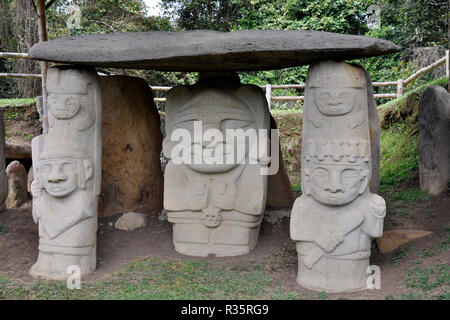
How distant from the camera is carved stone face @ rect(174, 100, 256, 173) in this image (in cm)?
524

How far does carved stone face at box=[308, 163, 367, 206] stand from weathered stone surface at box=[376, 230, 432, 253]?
1.24m

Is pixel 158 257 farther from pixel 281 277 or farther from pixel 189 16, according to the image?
pixel 189 16

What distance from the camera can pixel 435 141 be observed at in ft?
20.2

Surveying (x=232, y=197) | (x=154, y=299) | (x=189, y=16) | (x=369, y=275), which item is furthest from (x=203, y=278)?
(x=189, y=16)

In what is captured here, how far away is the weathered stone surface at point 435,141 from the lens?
19.9 feet

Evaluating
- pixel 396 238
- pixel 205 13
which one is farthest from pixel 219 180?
pixel 205 13

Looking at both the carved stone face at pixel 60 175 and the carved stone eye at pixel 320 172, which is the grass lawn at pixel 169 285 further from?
the carved stone eye at pixel 320 172

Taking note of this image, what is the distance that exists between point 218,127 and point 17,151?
502cm

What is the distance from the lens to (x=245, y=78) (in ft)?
49.8

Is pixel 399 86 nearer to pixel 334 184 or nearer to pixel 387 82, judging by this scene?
pixel 387 82

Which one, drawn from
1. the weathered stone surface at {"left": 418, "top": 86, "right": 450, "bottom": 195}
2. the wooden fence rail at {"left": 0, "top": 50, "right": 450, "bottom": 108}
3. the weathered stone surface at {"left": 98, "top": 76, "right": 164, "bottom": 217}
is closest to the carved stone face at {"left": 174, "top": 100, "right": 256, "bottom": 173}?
the weathered stone surface at {"left": 98, "top": 76, "right": 164, "bottom": 217}

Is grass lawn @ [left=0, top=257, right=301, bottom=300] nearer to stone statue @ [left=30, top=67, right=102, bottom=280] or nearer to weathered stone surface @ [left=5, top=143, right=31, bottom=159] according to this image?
stone statue @ [left=30, top=67, right=102, bottom=280]

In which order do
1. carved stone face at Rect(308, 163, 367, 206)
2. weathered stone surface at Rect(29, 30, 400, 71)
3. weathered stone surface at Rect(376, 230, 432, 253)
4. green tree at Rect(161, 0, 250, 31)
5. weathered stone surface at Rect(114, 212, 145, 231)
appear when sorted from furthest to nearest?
green tree at Rect(161, 0, 250, 31) → weathered stone surface at Rect(114, 212, 145, 231) → weathered stone surface at Rect(376, 230, 432, 253) → carved stone face at Rect(308, 163, 367, 206) → weathered stone surface at Rect(29, 30, 400, 71)

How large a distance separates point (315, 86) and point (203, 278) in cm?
209
